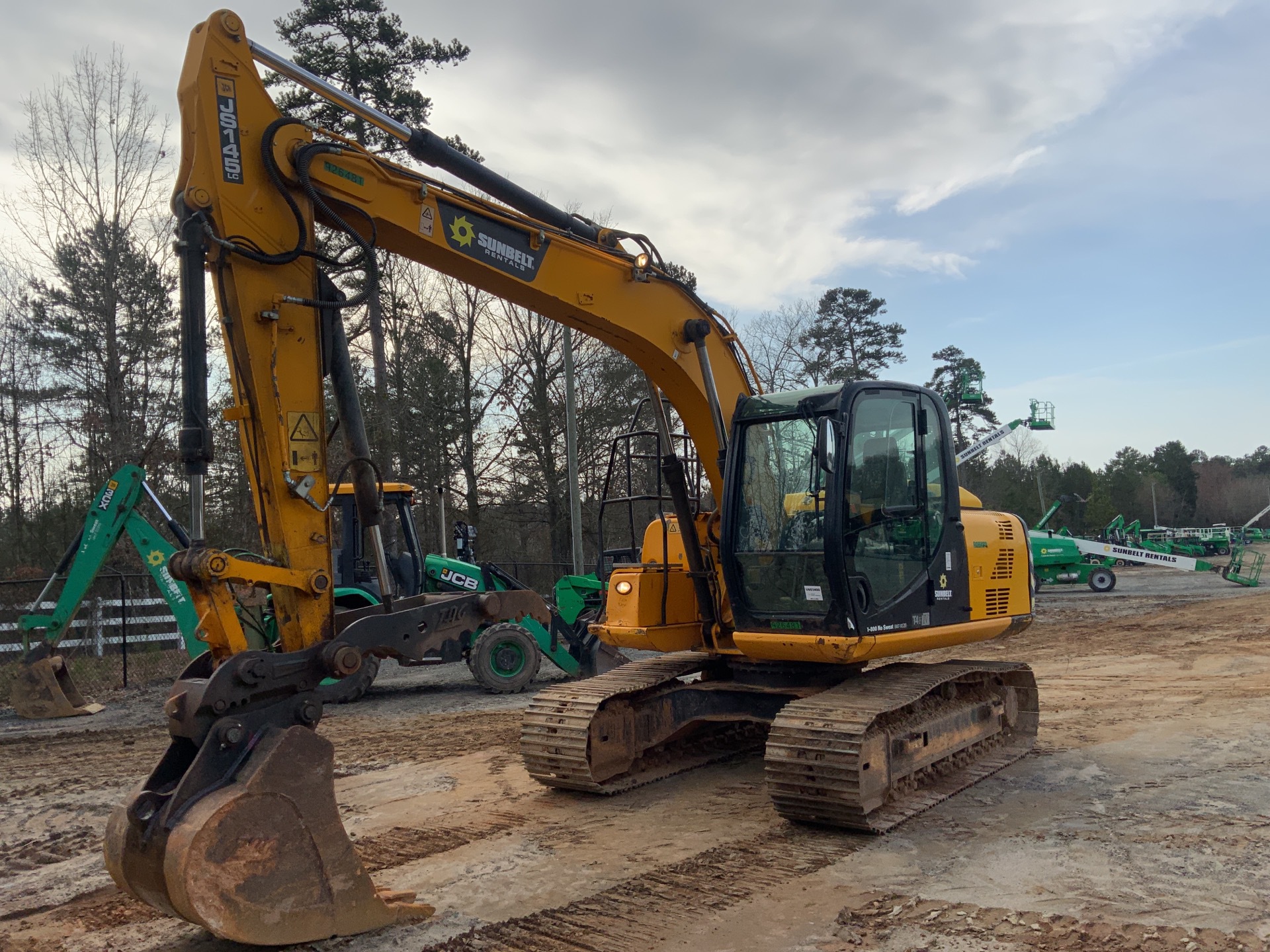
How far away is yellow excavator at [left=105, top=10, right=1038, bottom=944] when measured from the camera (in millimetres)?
3889

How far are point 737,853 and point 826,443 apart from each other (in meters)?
2.31

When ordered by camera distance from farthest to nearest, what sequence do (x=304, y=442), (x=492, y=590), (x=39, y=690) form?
(x=492, y=590) < (x=39, y=690) < (x=304, y=442)

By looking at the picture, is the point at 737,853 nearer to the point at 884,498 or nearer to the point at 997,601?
the point at 884,498

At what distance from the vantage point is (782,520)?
6023 mm

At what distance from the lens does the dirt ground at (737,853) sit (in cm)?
408

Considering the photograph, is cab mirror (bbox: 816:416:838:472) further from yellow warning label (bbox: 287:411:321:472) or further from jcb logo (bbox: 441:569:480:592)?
jcb logo (bbox: 441:569:480:592)

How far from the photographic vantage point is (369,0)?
19422mm

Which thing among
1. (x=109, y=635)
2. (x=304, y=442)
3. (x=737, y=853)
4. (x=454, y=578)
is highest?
(x=304, y=442)

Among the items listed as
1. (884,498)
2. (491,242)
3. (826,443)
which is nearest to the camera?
(491,242)

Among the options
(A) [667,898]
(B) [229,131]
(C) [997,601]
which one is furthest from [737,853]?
(B) [229,131]

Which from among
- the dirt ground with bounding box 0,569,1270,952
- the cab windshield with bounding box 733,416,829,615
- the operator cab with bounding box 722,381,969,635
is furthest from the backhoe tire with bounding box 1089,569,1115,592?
the cab windshield with bounding box 733,416,829,615

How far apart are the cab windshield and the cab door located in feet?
0.67

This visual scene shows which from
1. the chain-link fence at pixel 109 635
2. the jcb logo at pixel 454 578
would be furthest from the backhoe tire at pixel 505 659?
the chain-link fence at pixel 109 635

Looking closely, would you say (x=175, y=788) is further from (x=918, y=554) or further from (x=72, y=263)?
(x=72, y=263)
